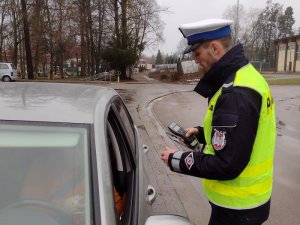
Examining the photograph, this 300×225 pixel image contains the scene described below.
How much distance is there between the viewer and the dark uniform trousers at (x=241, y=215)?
84.4 inches

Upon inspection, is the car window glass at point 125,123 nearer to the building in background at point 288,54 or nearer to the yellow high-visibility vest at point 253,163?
the yellow high-visibility vest at point 253,163

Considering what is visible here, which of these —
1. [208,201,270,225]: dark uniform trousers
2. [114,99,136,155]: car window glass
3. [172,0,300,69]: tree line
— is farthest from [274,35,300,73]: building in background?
[208,201,270,225]: dark uniform trousers

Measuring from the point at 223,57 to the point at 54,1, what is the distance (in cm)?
3260

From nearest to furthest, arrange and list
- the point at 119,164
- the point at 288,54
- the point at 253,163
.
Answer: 1. the point at 253,163
2. the point at 119,164
3. the point at 288,54

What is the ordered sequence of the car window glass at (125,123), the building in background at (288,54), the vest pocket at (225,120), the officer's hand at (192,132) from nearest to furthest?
the vest pocket at (225,120)
the officer's hand at (192,132)
the car window glass at (125,123)
the building in background at (288,54)

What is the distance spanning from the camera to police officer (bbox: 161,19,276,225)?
1.93 meters

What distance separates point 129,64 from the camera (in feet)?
108

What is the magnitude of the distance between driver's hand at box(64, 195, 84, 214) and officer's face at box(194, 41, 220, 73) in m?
0.97

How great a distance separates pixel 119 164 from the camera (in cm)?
262

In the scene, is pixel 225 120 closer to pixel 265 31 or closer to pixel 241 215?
pixel 241 215

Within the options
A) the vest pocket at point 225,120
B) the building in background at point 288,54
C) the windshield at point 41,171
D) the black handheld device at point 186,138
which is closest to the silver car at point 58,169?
the windshield at point 41,171

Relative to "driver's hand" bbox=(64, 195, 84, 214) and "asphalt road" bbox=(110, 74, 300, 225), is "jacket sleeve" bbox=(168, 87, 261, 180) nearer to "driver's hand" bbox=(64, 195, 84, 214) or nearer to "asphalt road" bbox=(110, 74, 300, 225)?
"driver's hand" bbox=(64, 195, 84, 214)

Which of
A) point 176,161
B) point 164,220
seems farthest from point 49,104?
point 164,220

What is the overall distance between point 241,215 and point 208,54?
871mm
